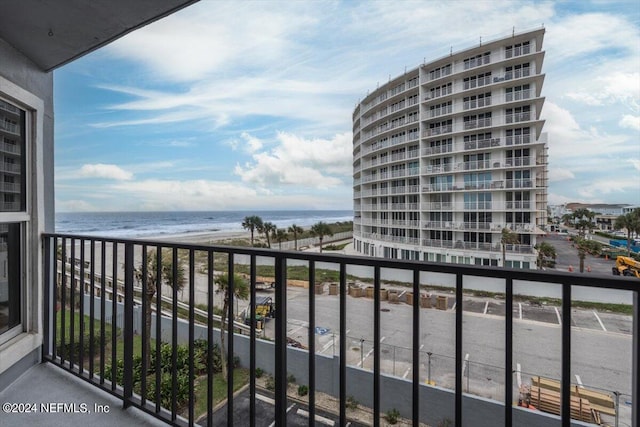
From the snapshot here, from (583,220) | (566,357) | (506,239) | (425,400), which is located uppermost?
(583,220)

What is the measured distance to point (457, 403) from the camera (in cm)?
86

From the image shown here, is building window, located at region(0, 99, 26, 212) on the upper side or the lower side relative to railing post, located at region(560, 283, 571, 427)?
upper

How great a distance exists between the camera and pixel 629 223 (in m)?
5.33

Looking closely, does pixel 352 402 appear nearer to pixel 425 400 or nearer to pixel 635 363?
pixel 425 400

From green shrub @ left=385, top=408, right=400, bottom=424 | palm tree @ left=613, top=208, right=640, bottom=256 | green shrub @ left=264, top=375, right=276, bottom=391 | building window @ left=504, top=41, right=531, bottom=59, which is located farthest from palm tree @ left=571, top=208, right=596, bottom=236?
building window @ left=504, top=41, right=531, bottom=59

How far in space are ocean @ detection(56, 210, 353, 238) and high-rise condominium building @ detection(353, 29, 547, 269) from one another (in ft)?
31.0

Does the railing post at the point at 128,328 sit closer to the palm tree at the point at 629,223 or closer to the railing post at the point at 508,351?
the railing post at the point at 508,351

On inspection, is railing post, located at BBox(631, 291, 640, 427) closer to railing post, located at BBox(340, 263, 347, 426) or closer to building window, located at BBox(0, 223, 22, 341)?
railing post, located at BBox(340, 263, 347, 426)

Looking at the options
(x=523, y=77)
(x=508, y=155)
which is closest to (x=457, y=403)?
(x=508, y=155)

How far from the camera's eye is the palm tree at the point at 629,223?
5101 millimetres

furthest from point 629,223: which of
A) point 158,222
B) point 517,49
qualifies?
point 158,222

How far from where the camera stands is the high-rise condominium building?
17094 millimetres

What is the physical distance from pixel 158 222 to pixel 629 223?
90.2 ft

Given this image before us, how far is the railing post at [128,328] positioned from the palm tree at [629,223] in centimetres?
635
